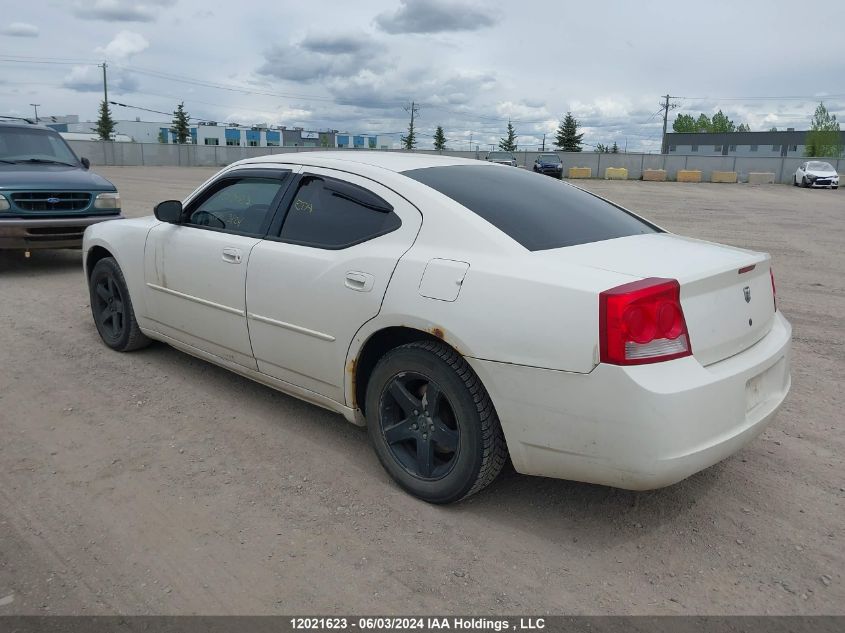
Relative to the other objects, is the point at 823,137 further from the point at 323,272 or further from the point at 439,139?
the point at 323,272

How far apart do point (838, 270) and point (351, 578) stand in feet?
29.8

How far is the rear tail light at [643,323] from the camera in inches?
102

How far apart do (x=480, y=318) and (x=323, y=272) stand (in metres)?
1.01

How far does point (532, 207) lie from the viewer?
352 cm

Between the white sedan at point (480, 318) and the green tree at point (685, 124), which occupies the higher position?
the green tree at point (685, 124)

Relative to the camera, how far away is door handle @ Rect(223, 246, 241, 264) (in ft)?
13.2

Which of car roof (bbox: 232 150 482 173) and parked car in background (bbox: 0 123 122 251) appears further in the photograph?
parked car in background (bbox: 0 123 122 251)

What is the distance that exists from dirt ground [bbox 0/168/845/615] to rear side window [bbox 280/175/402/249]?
1131 millimetres

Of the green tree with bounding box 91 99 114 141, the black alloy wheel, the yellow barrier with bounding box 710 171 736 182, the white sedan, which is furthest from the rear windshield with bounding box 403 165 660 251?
the green tree with bounding box 91 99 114 141

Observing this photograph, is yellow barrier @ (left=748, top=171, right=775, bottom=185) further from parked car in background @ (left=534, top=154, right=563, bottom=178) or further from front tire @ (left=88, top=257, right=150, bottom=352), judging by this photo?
front tire @ (left=88, top=257, right=150, bottom=352)

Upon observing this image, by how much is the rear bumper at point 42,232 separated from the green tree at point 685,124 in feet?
413

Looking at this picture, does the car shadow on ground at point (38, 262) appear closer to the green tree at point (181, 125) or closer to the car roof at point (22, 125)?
the car roof at point (22, 125)

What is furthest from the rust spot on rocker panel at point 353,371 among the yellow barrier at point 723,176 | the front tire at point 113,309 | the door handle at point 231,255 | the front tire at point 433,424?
the yellow barrier at point 723,176

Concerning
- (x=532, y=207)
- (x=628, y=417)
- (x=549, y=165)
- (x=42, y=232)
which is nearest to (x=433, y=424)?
(x=628, y=417)
